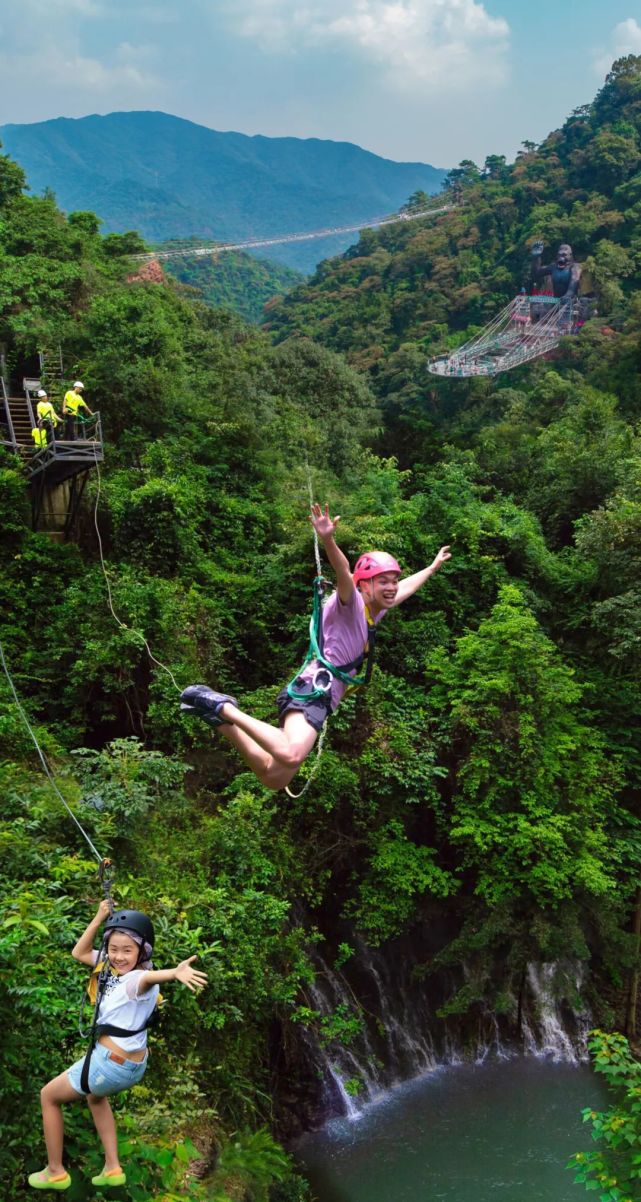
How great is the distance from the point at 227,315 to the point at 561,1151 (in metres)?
23.3

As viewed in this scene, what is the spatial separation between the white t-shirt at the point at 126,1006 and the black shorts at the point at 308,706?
4.13ft

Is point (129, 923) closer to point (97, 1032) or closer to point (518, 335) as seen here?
point (97, 1032)

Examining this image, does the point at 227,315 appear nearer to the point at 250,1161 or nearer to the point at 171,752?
the point at 171,752

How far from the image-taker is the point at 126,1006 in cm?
367

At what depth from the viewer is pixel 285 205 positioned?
16975 centimetres

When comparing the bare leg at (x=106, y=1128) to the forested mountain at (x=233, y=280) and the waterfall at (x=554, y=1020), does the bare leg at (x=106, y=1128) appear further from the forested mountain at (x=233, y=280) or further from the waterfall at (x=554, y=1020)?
the forested mountain at (x=233, y=280)

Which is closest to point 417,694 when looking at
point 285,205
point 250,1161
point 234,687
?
point 234,687

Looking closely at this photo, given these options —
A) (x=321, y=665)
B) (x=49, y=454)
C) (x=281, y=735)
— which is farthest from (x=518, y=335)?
(x=281, y=735)

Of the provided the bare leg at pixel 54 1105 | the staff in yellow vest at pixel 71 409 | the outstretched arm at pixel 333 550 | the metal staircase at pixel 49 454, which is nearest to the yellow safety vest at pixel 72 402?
the staff in yellow vest at pixel 71 409

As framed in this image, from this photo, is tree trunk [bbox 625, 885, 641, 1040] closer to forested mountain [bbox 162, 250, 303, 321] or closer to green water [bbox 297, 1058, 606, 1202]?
green water [bbox 297, 1058, 606, 1202]

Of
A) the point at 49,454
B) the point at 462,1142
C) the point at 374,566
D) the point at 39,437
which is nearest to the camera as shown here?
the point at 374,566

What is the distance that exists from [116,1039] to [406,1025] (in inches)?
301

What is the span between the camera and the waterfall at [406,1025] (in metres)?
9.52

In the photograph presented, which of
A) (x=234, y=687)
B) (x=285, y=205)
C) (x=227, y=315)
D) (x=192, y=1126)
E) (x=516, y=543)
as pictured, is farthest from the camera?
(x=285, y=205)
